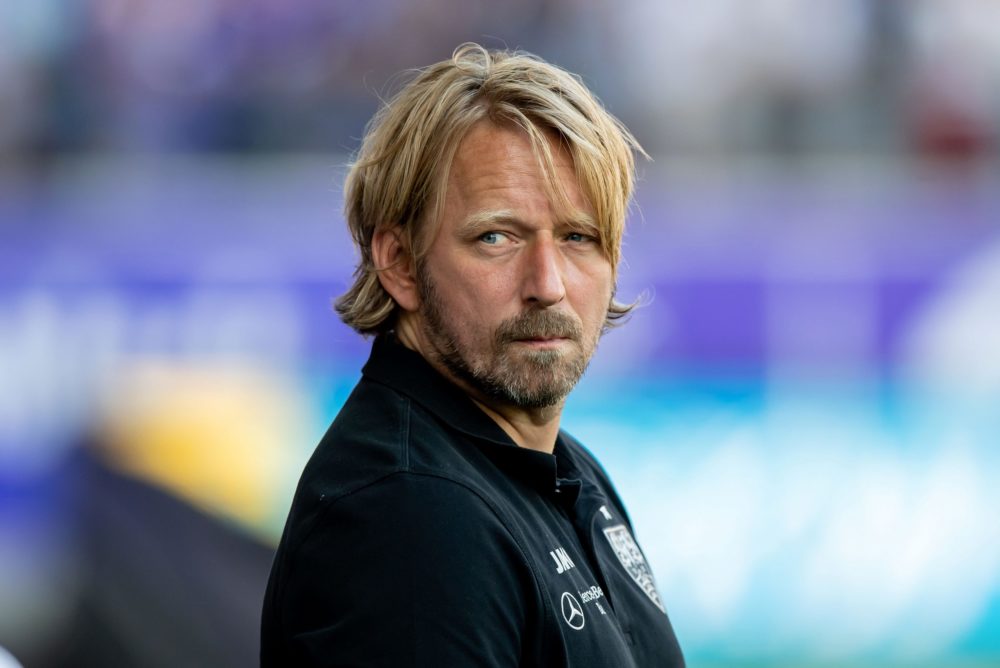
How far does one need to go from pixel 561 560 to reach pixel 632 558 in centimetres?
31

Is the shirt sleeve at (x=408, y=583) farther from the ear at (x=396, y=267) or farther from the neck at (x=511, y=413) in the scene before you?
the ear at (x=396, y=267)

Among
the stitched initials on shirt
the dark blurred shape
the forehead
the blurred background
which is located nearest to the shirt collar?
the stitched initials on shirt

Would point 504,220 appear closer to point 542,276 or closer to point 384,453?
point 542,276

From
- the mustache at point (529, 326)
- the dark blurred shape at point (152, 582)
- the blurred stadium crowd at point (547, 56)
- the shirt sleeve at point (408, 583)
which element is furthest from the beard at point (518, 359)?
the blurred stadium crowd at point (547, 56)

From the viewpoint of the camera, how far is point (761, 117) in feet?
18.6

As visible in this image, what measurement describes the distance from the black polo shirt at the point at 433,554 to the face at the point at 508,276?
0.06 m

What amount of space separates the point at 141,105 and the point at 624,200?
4.03 metres

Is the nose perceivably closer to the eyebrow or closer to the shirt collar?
the eyebrow

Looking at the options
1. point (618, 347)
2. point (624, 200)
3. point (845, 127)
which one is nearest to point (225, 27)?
point (618, 347)

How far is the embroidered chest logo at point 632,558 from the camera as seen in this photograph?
1.77m

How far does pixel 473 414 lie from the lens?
63.6 inches

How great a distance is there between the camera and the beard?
5.37 ft

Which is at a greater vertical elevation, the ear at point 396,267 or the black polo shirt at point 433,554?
the ear at point 396,267

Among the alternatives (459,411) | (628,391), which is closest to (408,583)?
(459,411)
